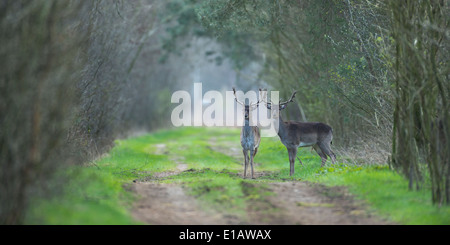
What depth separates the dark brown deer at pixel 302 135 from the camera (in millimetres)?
18297

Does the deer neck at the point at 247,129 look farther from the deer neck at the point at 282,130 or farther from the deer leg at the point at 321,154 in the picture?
the deer leg at the point at 321,154

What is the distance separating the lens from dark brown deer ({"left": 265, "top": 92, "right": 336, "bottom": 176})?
18.3 m

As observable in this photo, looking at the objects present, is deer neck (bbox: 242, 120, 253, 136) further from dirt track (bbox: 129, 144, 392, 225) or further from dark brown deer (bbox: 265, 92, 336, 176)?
dirt track (bbox: 129, 144, 392, 225)

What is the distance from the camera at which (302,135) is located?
18.4 m

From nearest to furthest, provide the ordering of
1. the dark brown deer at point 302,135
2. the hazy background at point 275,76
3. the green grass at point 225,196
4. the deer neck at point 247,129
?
1. the hazy background at point 275,76
2. the green grass at point 225,196
3. the deer neck at point 247,129
4. the dark brown deer at point 302,135

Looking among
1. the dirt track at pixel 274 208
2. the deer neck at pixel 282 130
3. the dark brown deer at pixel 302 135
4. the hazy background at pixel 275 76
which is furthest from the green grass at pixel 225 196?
the deer neck at pixel 282 130

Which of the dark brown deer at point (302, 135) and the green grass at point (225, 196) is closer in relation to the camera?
the green grass at point (225, 196)

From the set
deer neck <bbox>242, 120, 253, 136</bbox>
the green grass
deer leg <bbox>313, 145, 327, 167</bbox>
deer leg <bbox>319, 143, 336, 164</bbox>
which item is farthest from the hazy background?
deer neck <bbox>242, 120, 253, 136</bbox>

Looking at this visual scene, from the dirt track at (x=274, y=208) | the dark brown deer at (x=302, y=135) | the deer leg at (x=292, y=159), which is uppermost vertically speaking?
the dark brown deer at (x=302, y=135)

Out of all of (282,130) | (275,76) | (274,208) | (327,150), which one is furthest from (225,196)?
(275,76)
